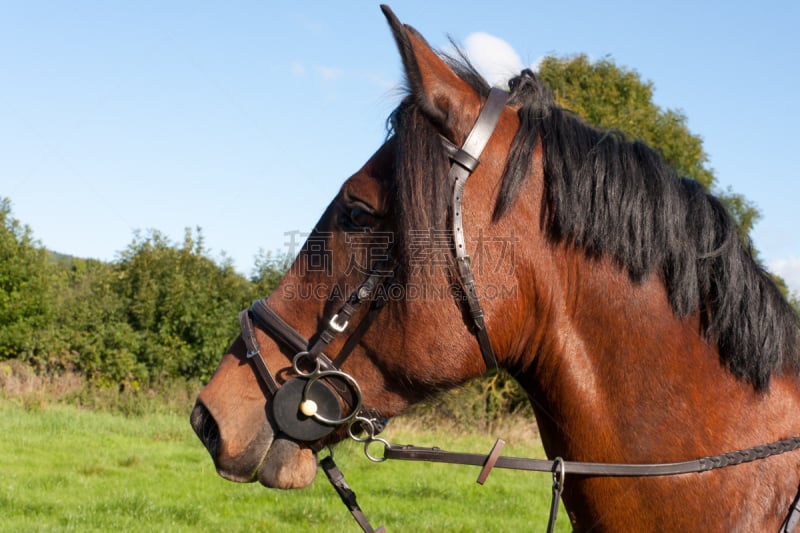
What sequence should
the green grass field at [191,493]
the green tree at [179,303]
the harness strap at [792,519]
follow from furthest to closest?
the green tree at [179,303]
the green grass field at [191,493]
the harness strap at [792,519]

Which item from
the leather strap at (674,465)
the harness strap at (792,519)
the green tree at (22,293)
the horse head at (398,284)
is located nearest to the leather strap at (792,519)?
the harness strap at (792,519)

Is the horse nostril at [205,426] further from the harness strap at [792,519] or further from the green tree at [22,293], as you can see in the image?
the green tree at [22,293]

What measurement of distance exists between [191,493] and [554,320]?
7.40 metres

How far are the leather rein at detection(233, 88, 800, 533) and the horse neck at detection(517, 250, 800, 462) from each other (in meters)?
0.06

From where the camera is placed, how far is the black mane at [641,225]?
7.79ft

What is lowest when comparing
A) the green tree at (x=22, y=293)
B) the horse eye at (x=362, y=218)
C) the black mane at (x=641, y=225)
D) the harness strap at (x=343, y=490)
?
the green tree at (x=22, y=293)

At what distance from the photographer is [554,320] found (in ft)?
7.88

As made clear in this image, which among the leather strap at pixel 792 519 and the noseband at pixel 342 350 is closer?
the leather strap at pixel 792 519

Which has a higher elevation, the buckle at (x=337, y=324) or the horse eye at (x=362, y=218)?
the horse eye at (x=362, y=218)

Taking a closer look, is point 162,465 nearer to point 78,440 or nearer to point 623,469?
point 78,440

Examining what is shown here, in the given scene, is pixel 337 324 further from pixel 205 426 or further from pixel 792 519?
pixel 792 519

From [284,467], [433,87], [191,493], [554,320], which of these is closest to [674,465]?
[554,320]

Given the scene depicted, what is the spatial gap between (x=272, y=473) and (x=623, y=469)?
1.24 meters

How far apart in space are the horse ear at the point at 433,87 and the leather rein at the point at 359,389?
0.06 metres
